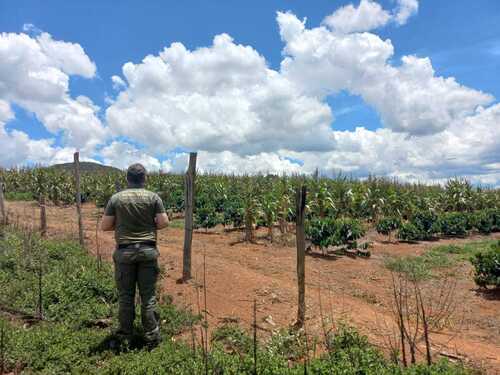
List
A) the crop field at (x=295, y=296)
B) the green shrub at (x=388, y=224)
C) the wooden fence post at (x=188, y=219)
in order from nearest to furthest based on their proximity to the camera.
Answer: the crop field at (x=295, y=296)
the wooden fence post at (x=188, y=219)
the green shrub at (x=388, y=224)

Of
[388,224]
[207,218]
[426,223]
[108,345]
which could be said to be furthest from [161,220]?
[426,223]

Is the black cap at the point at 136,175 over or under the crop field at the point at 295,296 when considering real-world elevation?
over

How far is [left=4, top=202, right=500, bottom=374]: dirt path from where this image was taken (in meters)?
5.45

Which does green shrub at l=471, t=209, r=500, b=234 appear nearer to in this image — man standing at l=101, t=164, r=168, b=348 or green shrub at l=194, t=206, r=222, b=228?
green shrub at l=194, t=206, r=222, b=228

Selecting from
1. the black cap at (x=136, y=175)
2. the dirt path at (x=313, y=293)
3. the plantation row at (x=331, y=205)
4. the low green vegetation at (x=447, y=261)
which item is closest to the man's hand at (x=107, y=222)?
the black cap at (x=136, y=175)

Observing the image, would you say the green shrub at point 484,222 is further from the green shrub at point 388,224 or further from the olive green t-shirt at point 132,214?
the olive green t-shirt at point 132,214

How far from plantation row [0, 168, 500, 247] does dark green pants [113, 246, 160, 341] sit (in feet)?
19.2

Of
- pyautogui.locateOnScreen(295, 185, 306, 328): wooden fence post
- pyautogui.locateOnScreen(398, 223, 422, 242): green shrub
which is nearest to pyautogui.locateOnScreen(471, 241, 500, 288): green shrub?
pyautogui.locateOnScreen(295, 185, 306, 328): wooden fence post

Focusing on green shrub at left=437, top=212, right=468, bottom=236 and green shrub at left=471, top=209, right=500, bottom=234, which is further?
green shrub at left=471, top=209, right=500, bottom=234

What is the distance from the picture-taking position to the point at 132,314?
4.52 metres

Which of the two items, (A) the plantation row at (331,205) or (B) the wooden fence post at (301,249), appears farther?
(A) the plantation row at (331,205)

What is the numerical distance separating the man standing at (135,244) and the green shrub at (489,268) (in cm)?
769

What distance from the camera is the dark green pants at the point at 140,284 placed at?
438cm

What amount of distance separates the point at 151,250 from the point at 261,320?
2236 millimetres
